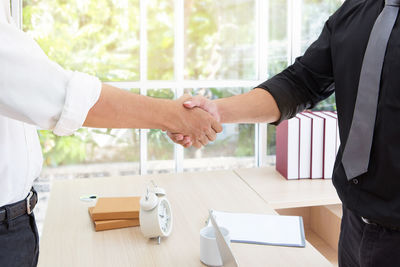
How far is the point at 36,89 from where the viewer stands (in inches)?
46.4

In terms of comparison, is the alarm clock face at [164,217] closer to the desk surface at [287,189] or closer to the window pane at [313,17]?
the desk surface at [287,189]

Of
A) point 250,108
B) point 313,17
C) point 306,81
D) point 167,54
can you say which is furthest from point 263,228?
point 313,17

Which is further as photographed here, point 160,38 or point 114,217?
point 160,38

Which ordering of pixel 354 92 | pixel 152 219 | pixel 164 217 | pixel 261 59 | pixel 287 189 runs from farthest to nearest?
pixel 261 59 → pixel 287 189 → pixel 164 217 → pixel 152 219 → pixel 354 92

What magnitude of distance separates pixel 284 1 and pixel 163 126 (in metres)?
1.73

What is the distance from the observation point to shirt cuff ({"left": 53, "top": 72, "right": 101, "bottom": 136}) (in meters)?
1.21

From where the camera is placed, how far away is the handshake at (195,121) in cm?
179

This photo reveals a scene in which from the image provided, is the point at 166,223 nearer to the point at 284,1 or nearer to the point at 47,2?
the point at 47,2

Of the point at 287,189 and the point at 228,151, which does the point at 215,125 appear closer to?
the point at 287,189

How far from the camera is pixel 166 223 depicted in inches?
69.4

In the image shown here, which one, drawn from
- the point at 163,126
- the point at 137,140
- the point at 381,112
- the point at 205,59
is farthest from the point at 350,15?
the point at 137,140

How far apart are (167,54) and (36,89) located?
5.77 feet

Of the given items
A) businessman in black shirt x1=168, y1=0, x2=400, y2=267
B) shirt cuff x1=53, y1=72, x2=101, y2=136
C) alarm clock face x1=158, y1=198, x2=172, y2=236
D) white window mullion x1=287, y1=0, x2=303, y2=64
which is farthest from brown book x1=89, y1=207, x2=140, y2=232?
white window mullion x1=287, y1=0, x2=303, y2=64

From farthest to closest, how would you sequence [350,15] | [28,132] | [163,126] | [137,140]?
1. [137,140]
2. [163,126]
3. [350,15]
4. [28,132]
